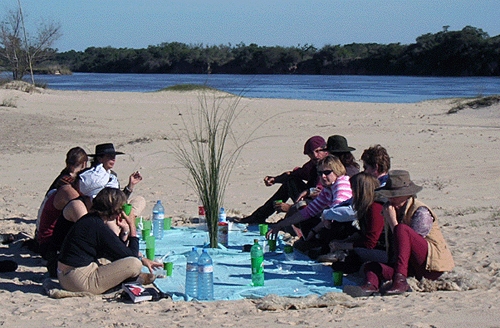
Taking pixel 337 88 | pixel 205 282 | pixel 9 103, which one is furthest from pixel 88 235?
pixel 337 88

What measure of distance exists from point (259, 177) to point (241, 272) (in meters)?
4.80

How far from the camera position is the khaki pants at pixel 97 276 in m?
5.10

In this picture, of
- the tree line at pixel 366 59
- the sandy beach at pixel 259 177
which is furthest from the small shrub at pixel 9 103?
the tree line at pixel 366 59

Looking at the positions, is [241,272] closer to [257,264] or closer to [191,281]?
[257,264]

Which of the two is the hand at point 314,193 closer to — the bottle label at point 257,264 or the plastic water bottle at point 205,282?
the bottle label at point 257,264

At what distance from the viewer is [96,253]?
17.0 feet

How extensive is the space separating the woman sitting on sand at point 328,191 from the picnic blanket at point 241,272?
0.31 m

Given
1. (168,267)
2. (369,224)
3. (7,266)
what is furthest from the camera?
(7,266)

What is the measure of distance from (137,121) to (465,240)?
41.4ft

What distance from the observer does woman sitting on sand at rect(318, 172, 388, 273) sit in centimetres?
548

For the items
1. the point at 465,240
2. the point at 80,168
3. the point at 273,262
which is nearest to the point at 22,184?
the point at 80,168

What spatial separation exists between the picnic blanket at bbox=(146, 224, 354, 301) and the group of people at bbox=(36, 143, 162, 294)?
0.39 metres

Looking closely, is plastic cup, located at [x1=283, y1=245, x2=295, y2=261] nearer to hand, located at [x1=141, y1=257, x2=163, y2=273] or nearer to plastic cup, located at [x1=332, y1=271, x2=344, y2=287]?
plastic cup, located at [x1=332, y1=271, x2=344, y2=287]

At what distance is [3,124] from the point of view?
16.6 meters
